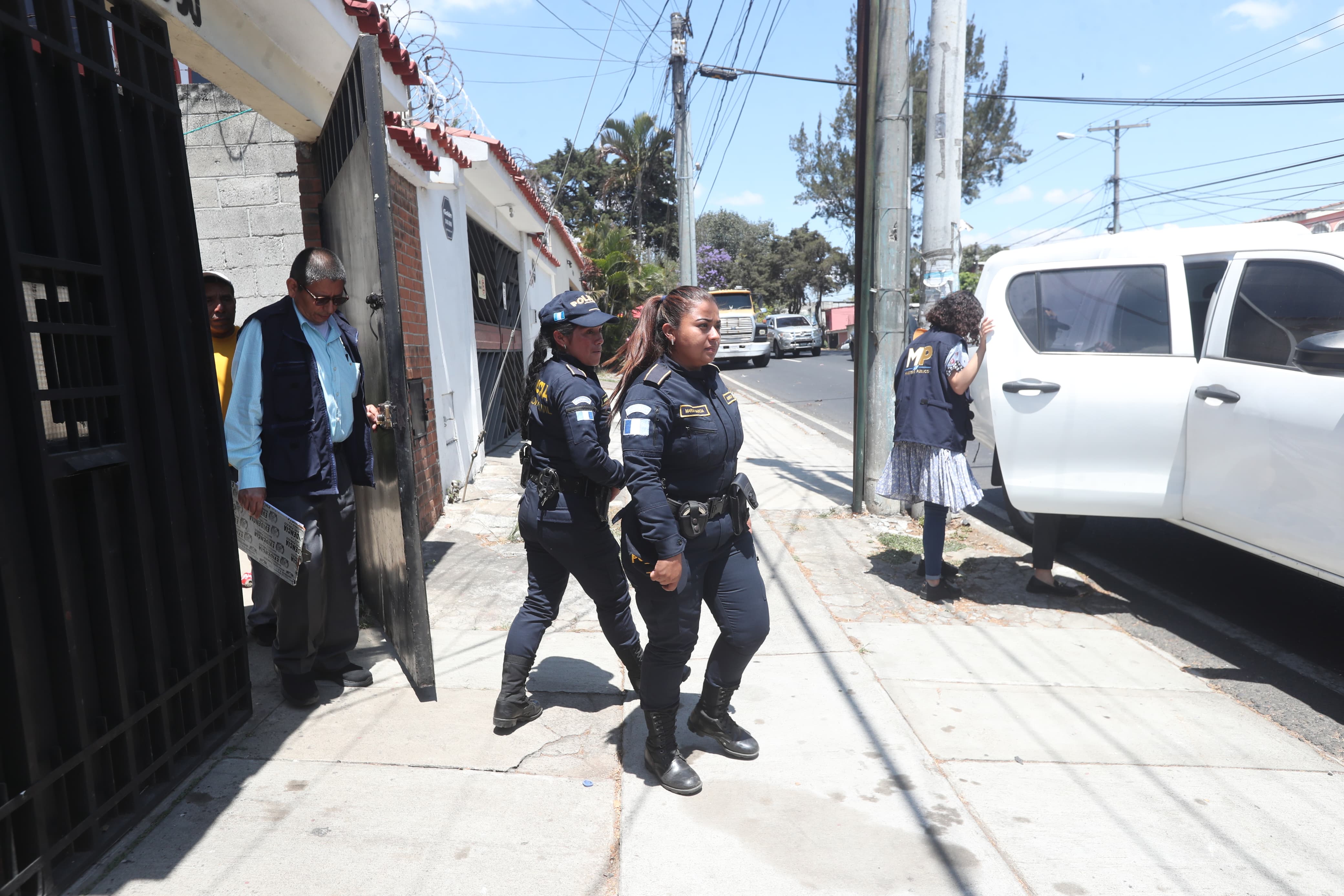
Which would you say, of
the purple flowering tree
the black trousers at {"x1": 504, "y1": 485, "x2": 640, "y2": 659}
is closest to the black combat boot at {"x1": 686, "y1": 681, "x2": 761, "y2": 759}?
the black trousers at {"x1": 504, "y1": 485, "x2": 640, "y2": 659}

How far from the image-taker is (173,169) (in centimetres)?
305

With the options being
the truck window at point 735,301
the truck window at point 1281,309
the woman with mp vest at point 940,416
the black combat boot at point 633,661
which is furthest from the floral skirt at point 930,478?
the truck window at point 735,301

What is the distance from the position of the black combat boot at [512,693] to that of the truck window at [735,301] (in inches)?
996

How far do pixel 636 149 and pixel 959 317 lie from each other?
3795 centimetres

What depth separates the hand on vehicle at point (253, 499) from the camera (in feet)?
10.6

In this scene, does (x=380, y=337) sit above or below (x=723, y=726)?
above

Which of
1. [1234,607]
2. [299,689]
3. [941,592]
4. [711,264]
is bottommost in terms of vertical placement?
[1234,607]

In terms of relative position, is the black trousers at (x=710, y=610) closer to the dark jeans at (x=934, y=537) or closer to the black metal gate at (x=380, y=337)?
the black metal gate at (x=380, y=337)

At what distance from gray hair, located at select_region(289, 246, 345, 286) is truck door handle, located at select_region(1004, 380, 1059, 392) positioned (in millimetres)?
3512

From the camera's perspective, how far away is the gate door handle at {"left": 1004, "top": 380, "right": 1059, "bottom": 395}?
4734 millimetres

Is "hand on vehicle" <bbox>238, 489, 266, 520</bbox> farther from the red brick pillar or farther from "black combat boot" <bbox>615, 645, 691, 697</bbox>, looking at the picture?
the red brick pillar

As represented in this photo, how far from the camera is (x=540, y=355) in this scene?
3277mm

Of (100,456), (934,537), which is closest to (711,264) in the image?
(934,537)

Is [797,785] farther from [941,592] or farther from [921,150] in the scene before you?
[921,150]
